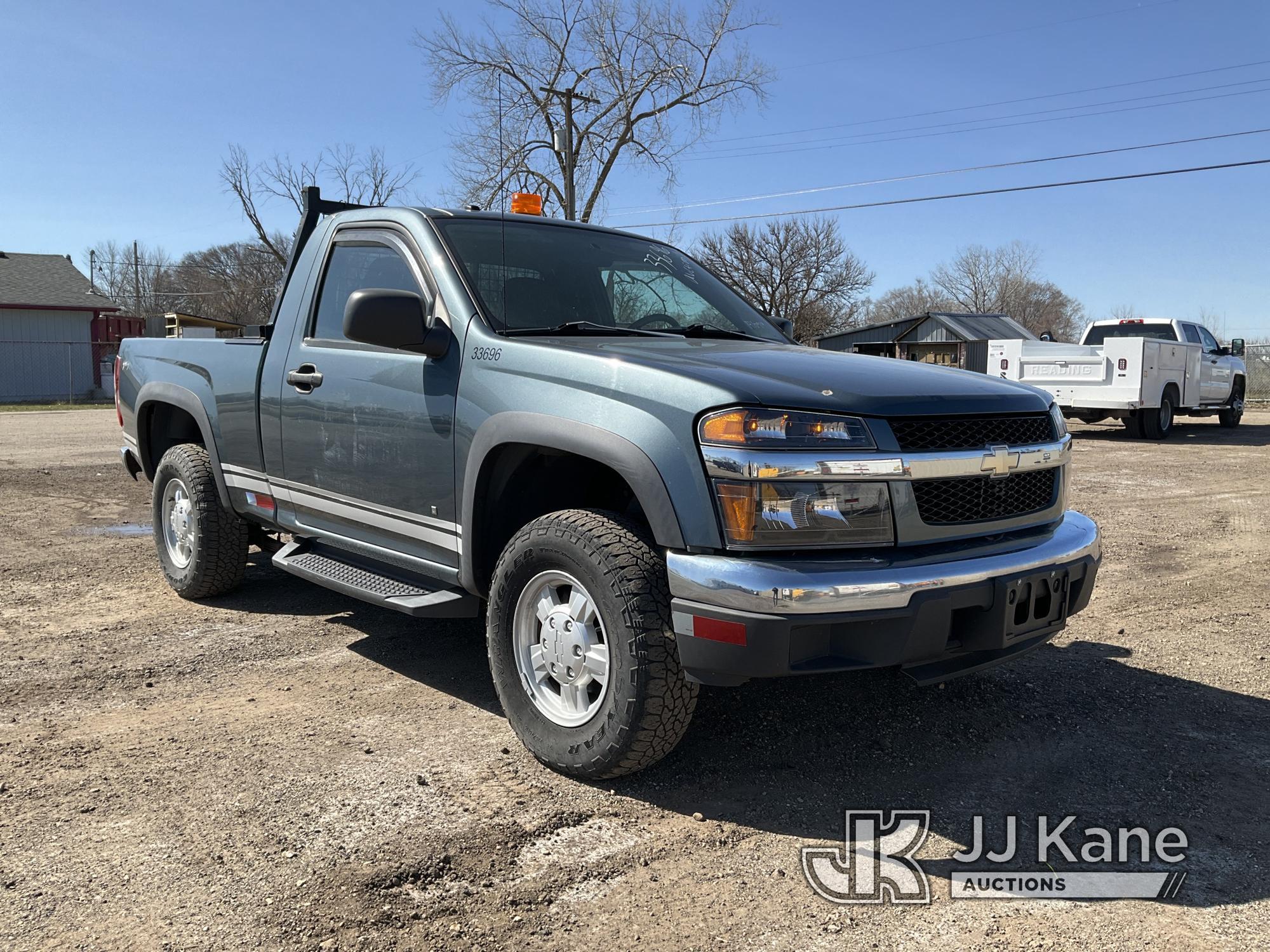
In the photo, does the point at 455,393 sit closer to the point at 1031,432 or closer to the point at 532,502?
the point at 532,502

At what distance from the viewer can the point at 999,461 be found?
10.5 feet

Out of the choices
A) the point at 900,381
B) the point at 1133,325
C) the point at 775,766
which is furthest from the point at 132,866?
the point at 1133,325

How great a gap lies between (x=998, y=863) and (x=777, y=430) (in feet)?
4.43

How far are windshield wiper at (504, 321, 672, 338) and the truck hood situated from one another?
9 centimetres

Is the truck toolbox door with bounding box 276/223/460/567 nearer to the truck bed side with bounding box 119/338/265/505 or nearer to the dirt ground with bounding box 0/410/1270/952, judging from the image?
the truck bed side with bounding box 119/338/265/505

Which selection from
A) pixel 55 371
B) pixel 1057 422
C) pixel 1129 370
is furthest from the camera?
pixel 55 371

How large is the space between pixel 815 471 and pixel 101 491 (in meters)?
9.17

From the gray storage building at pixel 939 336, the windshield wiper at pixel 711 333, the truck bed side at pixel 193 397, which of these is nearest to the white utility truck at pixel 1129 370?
the windshield wiper at pixel 711 333

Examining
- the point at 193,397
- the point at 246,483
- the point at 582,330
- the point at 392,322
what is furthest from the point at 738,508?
the point at 193,397

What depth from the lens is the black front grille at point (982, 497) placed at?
3.01 meters

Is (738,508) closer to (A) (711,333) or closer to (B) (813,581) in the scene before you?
(B) (813,581)

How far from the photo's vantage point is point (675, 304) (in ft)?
14.5

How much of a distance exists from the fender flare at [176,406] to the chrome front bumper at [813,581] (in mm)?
3230

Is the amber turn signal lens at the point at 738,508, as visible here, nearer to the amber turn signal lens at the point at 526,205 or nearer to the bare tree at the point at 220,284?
the amber turn signal lens at the point at 526,205
